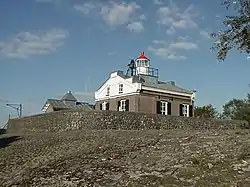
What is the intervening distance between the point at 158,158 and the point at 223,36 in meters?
6.43

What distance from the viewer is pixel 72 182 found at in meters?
11.0

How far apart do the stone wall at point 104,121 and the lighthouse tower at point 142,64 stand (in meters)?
20.3

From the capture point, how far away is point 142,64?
176 feet

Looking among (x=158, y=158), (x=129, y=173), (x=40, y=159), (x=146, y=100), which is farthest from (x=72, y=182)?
(x=146, y=100)

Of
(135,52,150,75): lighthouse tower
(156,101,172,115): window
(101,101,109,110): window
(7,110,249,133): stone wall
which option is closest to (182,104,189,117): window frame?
(156,101,172,115): window

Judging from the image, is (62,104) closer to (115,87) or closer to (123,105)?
(115,87)

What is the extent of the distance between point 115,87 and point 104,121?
956 inches

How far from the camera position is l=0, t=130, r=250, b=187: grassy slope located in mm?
10242

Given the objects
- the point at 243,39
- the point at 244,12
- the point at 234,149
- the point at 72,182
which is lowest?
the point at 72,182

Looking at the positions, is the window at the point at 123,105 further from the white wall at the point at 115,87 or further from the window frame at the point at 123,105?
the white wall at the point at 115,87

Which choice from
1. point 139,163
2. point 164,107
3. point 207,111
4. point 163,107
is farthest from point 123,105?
point 139,163

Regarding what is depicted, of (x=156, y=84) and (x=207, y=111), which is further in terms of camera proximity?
(x=207, y=111)

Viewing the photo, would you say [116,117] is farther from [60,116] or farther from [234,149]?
[234,149]

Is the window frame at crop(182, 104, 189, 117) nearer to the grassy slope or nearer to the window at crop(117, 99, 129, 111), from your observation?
the window at crop(117, 99, 129, 111)
